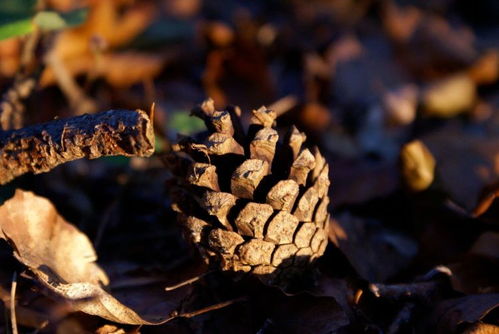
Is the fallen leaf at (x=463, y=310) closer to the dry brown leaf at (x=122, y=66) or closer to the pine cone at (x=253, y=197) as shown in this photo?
the pine cone at (x=253, y=197)

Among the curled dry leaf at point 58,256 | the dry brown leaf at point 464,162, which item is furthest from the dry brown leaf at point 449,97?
the curled dry leaf at point 58,256

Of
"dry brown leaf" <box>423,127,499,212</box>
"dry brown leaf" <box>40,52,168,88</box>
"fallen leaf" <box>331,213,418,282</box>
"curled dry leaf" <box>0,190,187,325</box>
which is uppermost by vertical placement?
"dry brown leaf" <box>40,52,168,88</box>

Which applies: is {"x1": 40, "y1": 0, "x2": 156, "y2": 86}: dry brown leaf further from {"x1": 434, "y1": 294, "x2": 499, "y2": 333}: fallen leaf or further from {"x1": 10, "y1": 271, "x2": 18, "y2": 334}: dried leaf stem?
{"x1": 434, "y1": 294, "x2": 499, "y2": 333}: fallen leaf

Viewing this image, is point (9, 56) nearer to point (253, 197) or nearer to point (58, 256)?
point (58, 256)

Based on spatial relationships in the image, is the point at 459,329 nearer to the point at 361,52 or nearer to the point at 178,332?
the point at 178,332

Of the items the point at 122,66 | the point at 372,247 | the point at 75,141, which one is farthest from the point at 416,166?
the point at 122,66

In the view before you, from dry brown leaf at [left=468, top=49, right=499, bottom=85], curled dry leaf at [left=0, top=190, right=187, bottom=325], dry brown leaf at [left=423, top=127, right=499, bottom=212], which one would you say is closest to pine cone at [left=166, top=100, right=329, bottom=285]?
curled dry leaf at [left=0, top=190, right=187, bottom=325]
